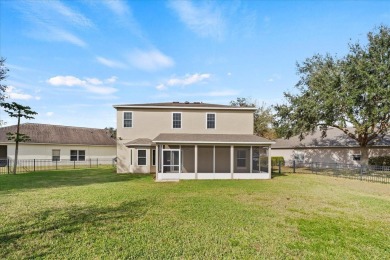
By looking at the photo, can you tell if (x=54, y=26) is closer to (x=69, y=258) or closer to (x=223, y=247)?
(x=69, y=258)

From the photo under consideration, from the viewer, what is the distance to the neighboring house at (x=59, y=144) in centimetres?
2919

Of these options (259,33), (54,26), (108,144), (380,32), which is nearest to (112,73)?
(54,26)

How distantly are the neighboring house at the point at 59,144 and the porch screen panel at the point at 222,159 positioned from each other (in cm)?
2000

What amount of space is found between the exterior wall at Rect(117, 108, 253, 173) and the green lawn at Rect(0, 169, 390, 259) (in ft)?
35.4

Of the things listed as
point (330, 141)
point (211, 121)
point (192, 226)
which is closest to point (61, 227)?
point (192, 226)

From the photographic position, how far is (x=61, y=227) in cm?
653

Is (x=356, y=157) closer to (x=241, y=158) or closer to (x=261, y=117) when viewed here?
(x=241, y=158)

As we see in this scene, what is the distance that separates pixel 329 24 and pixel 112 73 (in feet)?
56.8

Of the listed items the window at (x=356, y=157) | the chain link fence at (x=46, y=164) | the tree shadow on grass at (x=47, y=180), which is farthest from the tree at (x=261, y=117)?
the tree shadow on grass at (x=47, y=180)

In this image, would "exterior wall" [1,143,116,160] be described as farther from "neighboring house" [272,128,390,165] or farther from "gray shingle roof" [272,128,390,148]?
"gray shingle roof" [272,128,390,148]

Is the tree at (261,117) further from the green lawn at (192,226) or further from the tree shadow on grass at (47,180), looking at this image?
the green lawn at (192,226)

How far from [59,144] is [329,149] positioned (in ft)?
113

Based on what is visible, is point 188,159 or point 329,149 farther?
point 329,149

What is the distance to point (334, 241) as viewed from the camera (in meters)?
5.66
